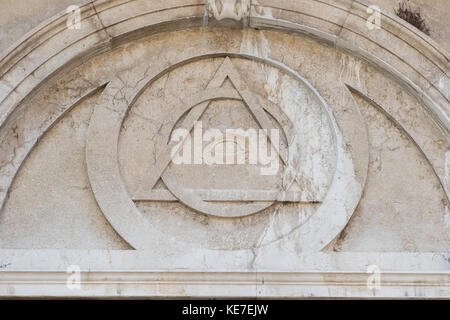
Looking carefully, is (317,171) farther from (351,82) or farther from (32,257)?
(32,257)

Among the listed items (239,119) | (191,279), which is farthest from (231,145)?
(191,279)

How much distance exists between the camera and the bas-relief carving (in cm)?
476

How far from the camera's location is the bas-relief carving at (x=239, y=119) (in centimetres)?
476

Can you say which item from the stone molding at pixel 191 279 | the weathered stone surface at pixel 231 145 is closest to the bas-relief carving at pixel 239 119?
the weathered stone surface at pixel 231 145

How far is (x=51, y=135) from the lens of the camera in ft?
16.0

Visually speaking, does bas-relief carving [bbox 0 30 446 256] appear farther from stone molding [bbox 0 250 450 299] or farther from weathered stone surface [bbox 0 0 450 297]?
stone molding [bbox 0 250 450 299]

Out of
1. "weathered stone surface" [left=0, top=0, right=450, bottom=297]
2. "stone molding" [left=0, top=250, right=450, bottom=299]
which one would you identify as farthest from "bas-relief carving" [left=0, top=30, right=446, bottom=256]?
"stone molding" [left=0, top=250, right=450, bottom=299]

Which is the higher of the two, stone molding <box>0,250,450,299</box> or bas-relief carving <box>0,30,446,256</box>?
bas-relief carving <box>0,30,446,256</box>

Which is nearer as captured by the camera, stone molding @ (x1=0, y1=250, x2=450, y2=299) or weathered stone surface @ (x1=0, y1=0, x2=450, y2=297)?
stone molding @ (x1=0, y1=250, x2=450, y2=299)

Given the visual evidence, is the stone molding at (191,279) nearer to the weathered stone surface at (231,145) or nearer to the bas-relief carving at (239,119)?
the weathered stone surface at (231,145)

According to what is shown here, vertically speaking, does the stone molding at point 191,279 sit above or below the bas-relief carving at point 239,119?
below

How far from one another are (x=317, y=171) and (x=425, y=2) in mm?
1267

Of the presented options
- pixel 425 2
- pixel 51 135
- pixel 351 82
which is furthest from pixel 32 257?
pixel 425 2

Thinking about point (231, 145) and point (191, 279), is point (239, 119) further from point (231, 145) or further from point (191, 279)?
point (191, 279)
